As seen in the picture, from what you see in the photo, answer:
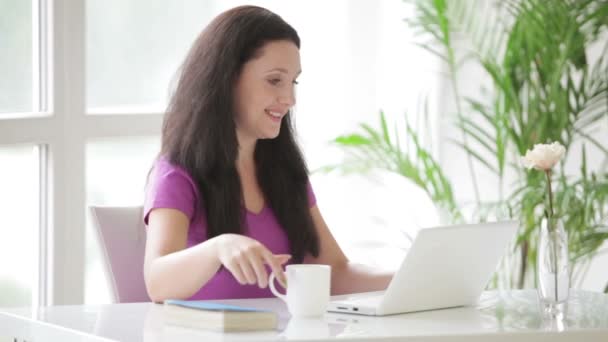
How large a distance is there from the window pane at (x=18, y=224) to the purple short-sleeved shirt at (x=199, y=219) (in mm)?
1070

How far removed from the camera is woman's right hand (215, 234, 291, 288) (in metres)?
1.82

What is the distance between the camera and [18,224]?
11.2 ft

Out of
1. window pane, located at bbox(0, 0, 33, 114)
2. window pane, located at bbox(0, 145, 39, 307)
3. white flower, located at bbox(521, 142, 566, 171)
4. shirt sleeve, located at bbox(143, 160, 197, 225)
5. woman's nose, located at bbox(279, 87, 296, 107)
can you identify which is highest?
window pane, located at bbox(0, 0, 33, 114)

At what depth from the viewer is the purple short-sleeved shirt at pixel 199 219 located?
2.33 m

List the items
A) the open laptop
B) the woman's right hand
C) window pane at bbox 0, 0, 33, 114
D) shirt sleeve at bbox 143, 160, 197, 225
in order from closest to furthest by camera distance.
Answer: the woman's right hand, the open laptop, shirt sleeve at bbox 143, 160, 197, 225, window pane at bbox 0, 0, 33, 114

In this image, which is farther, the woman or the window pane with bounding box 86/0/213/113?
the window pane with bounding box 86/0/213/113

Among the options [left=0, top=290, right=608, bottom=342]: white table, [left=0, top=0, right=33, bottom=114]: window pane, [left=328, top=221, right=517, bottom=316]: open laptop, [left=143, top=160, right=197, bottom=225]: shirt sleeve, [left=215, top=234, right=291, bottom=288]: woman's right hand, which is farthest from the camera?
[left=0, top=0, right=33, bottom=114]: window pane

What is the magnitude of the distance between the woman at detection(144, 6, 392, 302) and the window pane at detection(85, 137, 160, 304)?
1131 mm

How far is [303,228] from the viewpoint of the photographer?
8.50ft

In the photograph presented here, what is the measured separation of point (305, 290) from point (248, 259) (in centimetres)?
13

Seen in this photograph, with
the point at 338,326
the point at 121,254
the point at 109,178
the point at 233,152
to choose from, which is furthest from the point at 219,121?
the point at 109,178

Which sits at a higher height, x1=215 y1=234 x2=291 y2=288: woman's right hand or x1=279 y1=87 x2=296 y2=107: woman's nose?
x1=279 y1=87 x2=296 y2=107: woman's nose

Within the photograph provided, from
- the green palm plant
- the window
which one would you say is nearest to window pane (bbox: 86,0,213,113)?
the window

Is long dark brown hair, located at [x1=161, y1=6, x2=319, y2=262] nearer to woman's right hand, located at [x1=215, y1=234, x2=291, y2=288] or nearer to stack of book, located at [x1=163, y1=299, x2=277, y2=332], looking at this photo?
woman's right hand, located at [x1=215, y1=234, x2=291, y2=288]
